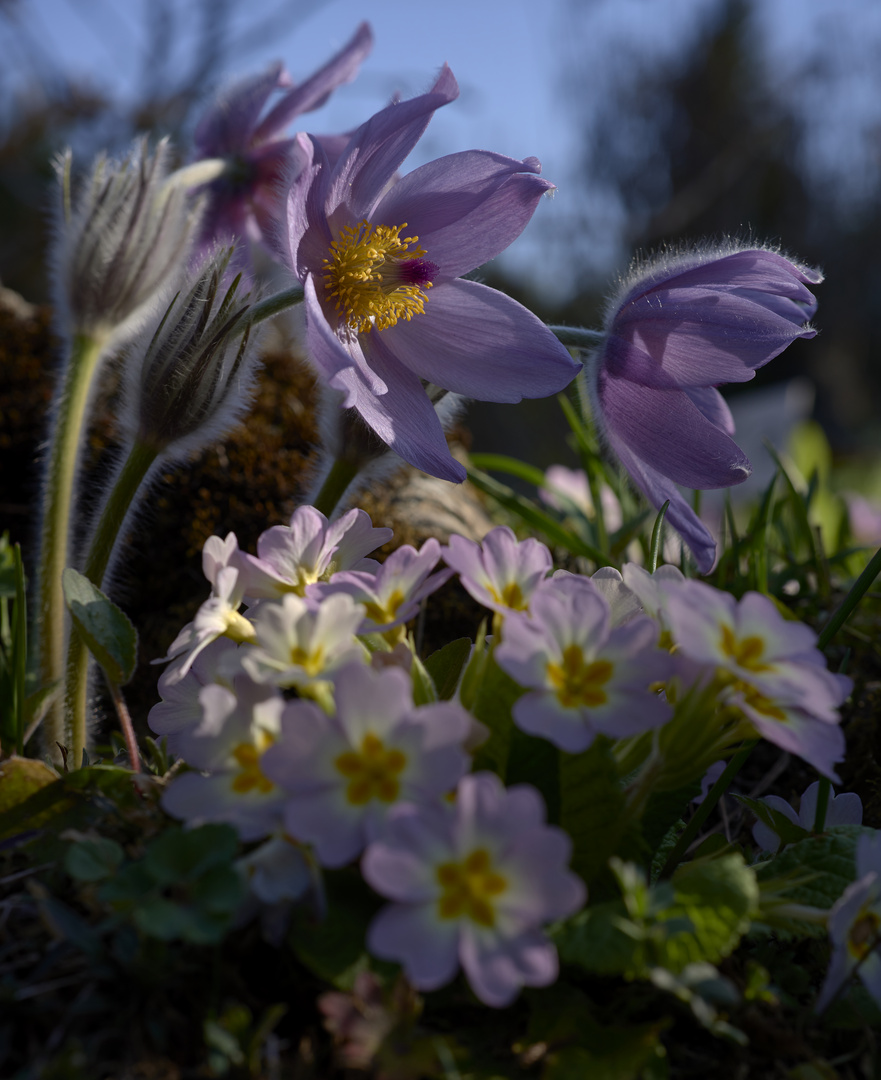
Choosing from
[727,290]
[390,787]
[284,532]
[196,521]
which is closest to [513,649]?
[390,787]

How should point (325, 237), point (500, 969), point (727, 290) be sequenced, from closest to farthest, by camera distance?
point (500, 969), point (727, 290), point (325, 237)

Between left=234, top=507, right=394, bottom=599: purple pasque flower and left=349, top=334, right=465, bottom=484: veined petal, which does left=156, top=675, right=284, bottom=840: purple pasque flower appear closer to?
left=234, top=507, right=394, bottom=599: purple pasque flower

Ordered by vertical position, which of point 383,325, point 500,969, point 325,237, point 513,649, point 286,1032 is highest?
point 325,237

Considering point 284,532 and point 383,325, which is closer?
point 284,532

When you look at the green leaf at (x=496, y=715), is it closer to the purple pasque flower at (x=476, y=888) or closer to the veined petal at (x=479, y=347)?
the purple pasque flower at (x=476, y=888)

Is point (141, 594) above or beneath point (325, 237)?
beneath

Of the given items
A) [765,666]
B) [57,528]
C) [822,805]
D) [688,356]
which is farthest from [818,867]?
[57,528]

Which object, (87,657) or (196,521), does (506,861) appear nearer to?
(87,657)
